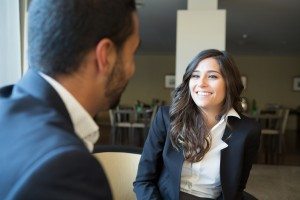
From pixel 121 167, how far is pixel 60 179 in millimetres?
1158

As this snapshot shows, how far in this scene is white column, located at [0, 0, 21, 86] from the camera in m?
2.32

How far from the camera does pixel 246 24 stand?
6.24 m

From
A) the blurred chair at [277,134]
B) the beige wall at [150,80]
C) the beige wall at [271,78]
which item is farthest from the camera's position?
the beige wall at [150,80]

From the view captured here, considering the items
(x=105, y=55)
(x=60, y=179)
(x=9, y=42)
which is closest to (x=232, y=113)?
(x=105, y=55)

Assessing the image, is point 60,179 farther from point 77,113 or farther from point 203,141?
point 203,141

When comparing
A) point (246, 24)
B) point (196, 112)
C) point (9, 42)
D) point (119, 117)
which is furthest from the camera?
point (119, 117)

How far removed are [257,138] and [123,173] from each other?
2.10ft

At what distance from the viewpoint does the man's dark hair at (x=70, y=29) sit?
0.60 m

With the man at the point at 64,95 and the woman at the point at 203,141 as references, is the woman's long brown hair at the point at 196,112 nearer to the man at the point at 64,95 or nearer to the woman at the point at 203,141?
the woman at the point at 203,141

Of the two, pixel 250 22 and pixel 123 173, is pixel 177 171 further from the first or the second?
pixel 250 22

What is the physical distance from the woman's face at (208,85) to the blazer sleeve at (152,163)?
187 millimetres

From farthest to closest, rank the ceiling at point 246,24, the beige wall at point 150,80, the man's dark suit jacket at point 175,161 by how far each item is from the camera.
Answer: the beige wall at point 150,80 → the ceiling at point 246,24 → the man's dark suit jacket at point 175,161

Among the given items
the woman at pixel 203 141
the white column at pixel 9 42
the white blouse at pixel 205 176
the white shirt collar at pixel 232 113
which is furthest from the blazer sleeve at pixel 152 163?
the white column at pixel 9 42

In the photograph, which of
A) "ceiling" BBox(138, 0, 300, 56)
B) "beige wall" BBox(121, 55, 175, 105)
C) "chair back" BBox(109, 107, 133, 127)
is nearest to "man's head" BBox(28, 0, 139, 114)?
"ceiling" BBox(138, 0, 300, 56)
